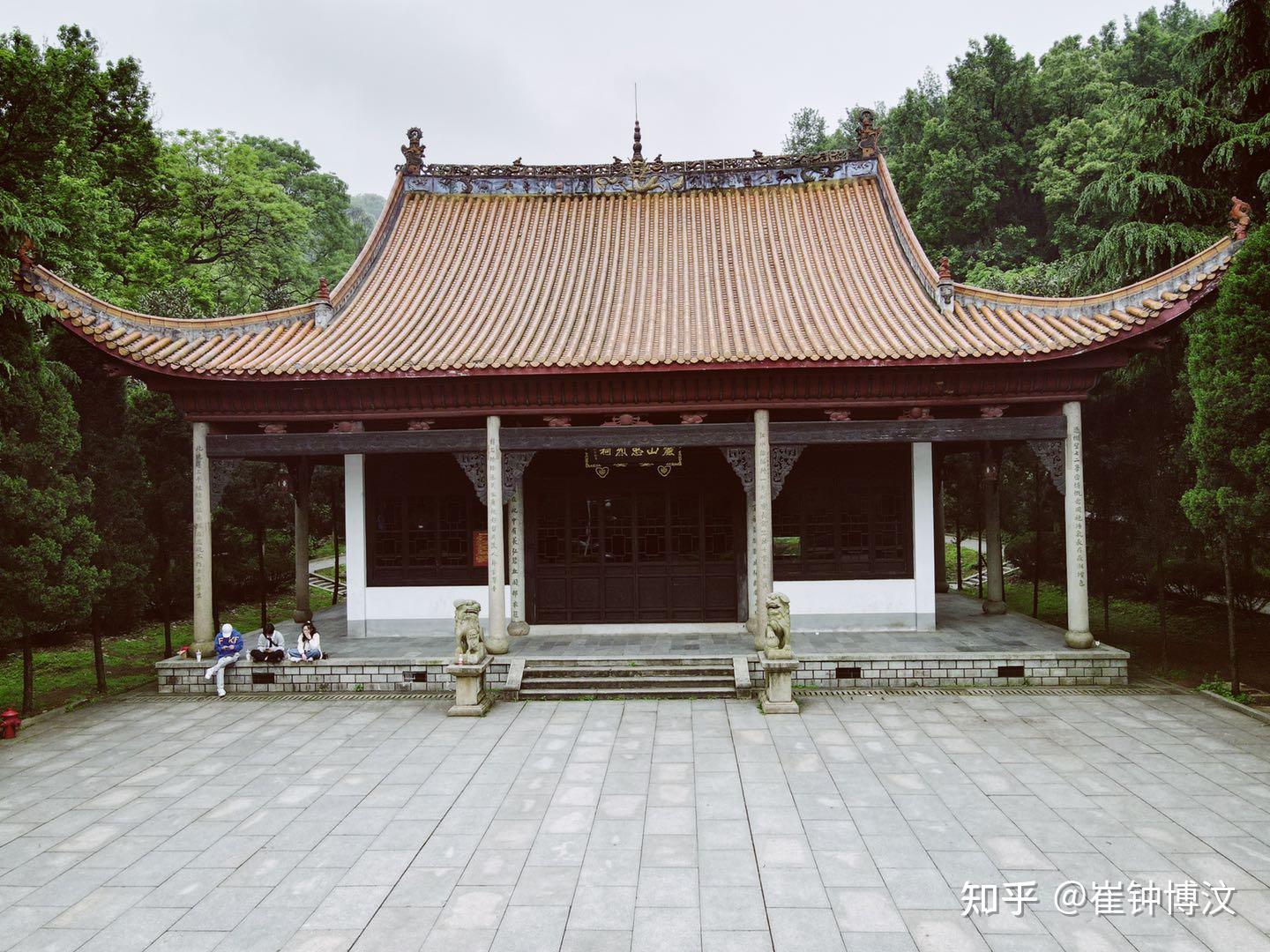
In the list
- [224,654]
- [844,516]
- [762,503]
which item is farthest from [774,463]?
[224,654]

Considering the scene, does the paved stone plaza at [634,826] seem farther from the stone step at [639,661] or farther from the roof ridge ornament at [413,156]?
the roof ridge ornament at [413,156]

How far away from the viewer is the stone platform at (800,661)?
9781 mm

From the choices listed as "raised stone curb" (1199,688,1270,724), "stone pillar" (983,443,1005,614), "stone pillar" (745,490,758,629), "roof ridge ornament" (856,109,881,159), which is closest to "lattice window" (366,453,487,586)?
"stone pillar" (745,490,758,629)

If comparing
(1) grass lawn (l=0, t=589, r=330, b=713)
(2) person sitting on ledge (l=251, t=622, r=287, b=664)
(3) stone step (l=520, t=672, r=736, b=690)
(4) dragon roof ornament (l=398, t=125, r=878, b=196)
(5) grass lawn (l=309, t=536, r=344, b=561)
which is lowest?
(1) grass lawn (l=0, t=589, r=330, b=713)

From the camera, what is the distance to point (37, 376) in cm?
884

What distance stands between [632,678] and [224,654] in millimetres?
5951

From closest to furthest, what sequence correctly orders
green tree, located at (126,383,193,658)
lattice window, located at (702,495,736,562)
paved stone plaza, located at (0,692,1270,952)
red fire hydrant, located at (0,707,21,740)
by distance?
1. paved stone plaza, located at (0,692,1270,952)
2. red fire hydrant, located at (0,707,21,740)
3. green tree, located at (126,383,193,658)
4. lattice window, located at (702,495,736,562)

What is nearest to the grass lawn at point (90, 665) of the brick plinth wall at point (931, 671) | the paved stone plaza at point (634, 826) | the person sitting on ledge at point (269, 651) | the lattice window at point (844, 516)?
the paved stone plaza at point (634, 826)

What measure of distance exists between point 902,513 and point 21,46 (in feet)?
45.3

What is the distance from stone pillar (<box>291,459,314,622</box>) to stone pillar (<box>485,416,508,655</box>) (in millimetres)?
4752

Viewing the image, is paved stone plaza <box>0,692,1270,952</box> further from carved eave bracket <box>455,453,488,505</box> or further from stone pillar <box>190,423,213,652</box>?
carved eave bracket <box>455,453,488,505</box>

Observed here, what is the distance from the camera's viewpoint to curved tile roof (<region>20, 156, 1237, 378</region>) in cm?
954

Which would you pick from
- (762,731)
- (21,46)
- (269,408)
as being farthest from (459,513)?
(21,46)

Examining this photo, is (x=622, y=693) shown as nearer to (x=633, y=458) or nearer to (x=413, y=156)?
(x=633, y=458)
